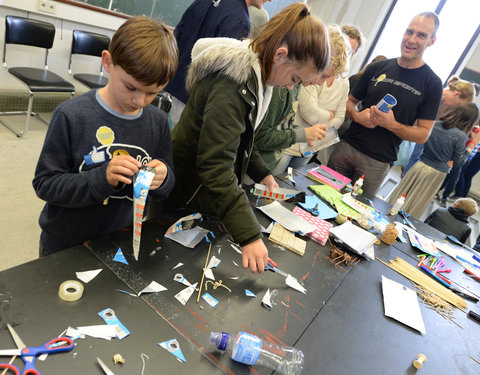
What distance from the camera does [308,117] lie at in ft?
8.05

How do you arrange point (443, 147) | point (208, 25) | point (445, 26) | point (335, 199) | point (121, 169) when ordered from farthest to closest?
point (445, 26), point (443, 147), point (208, 25), point (335, 199), point (121, 169)

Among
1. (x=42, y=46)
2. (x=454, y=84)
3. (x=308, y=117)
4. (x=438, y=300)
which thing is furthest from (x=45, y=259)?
(x=454, y=84)

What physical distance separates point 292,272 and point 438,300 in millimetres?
739

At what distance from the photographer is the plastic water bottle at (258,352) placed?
0.78 metres

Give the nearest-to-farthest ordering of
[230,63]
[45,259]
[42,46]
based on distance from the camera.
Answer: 1. [45,259]
2. [230,63]
3. [42,46]

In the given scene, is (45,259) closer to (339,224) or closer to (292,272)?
(292,272)

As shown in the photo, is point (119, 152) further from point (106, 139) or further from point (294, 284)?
point (294, 284)

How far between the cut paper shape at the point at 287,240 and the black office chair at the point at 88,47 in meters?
2.76

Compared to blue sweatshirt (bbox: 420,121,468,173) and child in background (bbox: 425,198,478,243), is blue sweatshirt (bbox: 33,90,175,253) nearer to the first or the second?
child in background (bbox: 425,198,478,243)

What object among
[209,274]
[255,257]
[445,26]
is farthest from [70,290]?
[445,26]

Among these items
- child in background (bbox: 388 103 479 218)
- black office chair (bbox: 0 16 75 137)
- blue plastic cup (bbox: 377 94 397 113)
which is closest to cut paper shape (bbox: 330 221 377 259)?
blue plastic cup (bbox: 377 94 397 113)

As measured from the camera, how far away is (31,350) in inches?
25.2

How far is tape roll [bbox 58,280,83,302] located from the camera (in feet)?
2.53

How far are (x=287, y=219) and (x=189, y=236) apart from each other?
1.80ft
